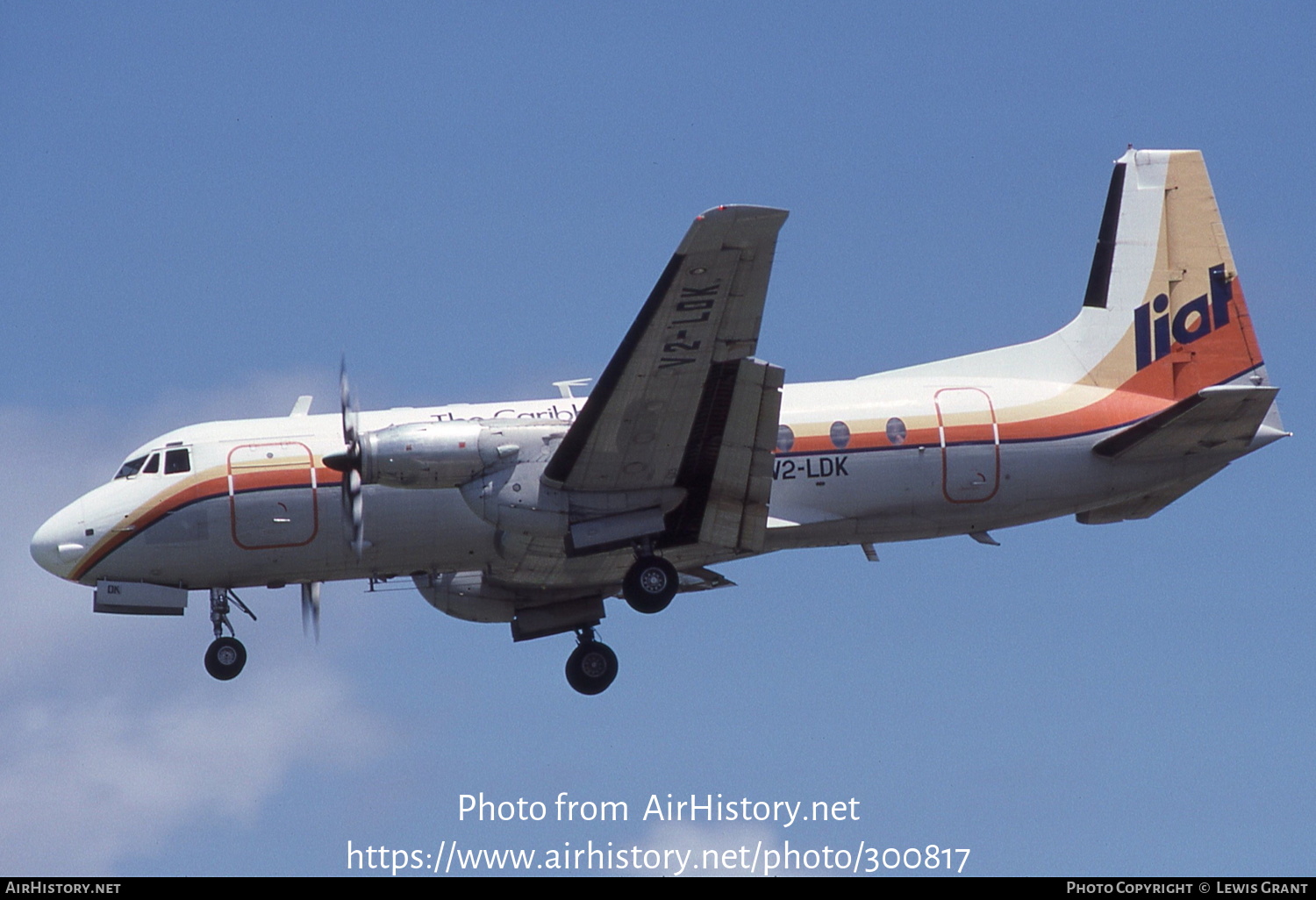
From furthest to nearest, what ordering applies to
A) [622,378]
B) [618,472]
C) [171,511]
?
1. [171,511]
2. [618,472]
3. [622,378]

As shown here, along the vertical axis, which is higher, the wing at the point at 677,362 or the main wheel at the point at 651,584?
the wing at the point at 677,362

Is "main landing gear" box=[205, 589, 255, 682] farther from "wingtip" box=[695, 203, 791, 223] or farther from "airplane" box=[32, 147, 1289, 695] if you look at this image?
"wingtip" box=[695, 203, 791, 223]

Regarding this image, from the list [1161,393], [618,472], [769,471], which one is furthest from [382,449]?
[1161,393]

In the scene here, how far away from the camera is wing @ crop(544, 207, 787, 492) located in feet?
65.2

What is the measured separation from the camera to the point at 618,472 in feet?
74.8

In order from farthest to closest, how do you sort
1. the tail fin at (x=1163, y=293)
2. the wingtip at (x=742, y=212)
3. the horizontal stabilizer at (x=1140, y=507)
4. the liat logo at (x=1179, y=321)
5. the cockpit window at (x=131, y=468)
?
1. the liat logo at (x=1179, y=321)
2. the tail fin at (x=1163, y=293)
3. the horizontal stabilizer at (x=1140, y=507)
4. the cockpit window at (x=131, y=468)
5. the wingtip at (x=742, y=212)

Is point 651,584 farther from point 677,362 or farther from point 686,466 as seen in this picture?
point 677,362

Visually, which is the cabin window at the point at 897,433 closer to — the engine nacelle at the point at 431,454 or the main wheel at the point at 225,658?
the engine nacelle at the point at 431,454

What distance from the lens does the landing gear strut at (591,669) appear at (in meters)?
26.4

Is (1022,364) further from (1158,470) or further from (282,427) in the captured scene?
(282,427)

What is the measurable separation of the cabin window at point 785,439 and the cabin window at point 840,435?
57 cm

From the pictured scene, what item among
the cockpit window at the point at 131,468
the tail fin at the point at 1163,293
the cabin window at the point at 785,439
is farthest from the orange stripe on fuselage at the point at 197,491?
the tail fin at the point at 1163,293

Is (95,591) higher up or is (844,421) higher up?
(844,421)

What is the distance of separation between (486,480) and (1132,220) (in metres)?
11.3
